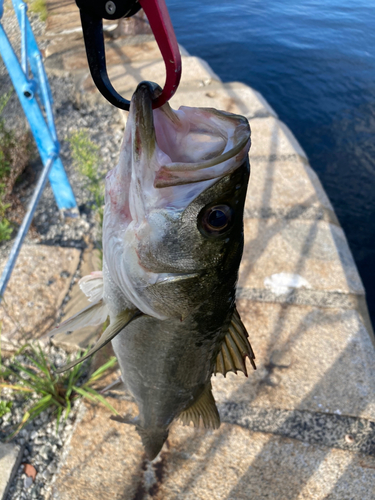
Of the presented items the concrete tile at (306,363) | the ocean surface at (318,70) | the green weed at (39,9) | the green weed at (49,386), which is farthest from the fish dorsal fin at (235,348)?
the green weed at (39,9)

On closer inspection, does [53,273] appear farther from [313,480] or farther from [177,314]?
[313,480]

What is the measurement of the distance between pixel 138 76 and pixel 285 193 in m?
3.41

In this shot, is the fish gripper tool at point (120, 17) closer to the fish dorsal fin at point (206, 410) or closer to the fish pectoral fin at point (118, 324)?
the fish pectoral fin at point (118, 324)

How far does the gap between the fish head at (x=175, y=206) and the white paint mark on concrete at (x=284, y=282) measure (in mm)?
1968

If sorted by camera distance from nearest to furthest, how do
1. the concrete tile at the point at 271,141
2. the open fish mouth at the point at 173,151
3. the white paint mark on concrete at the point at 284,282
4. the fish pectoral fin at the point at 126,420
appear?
the open fish mouth at the point at 173,151 < the fish pectoral fin at the point at 126,420 < the white paint mark on concrete at the point at 284,282 < the concrete tile at the point at 271,141

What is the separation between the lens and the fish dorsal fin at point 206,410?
185 cm

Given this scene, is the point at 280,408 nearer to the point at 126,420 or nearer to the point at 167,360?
the point at 126,420

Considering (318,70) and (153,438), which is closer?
(153,438)

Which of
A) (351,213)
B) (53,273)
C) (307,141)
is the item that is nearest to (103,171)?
(53,273)

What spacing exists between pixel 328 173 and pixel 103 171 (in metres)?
4.36

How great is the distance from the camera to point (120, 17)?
100 cm

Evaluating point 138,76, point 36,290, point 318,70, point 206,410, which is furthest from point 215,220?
point 318,70

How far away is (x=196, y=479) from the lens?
7.39 ft

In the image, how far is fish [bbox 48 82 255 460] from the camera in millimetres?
1137
